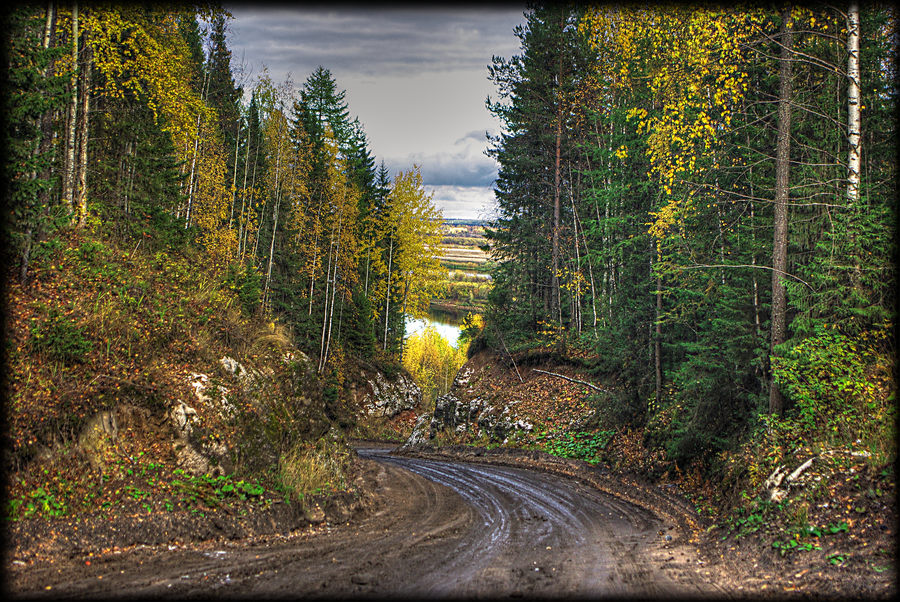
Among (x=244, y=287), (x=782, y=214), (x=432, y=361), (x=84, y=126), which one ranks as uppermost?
(x=84, y=126)

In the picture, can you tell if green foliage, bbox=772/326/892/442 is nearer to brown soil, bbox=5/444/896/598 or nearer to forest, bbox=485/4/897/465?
forest, bbox=485/4/897/465

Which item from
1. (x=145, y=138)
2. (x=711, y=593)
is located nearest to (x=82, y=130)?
(x=145, y=138)

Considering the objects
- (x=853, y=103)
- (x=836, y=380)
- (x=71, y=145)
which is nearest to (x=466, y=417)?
(x=836, y=380)

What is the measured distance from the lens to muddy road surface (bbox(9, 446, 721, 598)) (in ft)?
17.8

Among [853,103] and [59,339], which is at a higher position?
[853,103]

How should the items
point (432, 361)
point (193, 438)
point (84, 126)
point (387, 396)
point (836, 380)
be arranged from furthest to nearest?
point (432, 361), point (387, 396), point (84, 126), point (193, 438), point (836, 380)

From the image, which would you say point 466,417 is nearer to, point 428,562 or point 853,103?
point 428,562

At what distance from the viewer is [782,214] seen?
920 cm

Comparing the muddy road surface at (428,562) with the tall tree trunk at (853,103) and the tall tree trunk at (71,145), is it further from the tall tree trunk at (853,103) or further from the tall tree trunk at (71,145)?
the tall tree trunk at (71,145)

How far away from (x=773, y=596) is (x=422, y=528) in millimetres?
5411

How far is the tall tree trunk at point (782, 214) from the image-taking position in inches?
355

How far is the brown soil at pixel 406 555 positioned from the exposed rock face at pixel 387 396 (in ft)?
69.5

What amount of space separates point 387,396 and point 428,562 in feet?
85.7

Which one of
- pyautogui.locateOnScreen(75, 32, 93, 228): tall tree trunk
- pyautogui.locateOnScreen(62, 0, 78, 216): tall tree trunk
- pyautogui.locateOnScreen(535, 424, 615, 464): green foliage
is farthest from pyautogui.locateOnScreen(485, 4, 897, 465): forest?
pyautogui.locateOnScreen(75, 32, 93, 228): tall tree trunk
